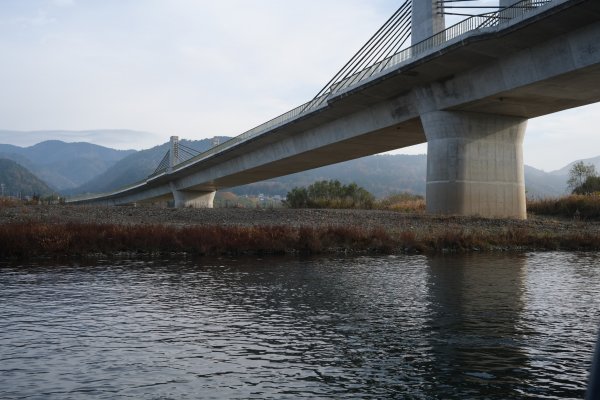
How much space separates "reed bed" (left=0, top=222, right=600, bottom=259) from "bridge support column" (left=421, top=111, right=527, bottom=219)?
376 inches

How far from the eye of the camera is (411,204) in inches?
1869

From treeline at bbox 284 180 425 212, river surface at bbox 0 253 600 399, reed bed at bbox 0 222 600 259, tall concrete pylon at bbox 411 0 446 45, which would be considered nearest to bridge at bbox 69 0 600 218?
tall concrete pylon at bbox 411 0 446 45

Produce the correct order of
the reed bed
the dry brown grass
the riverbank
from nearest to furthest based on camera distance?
the reed bed
the riverbank
the dry brown grass

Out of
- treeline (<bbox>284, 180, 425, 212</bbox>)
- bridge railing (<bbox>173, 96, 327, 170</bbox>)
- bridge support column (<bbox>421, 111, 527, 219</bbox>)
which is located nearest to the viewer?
bridge support column (<bbox>421, 111, 527, 219</bbox>)

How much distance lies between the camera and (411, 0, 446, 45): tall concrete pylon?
3309cm

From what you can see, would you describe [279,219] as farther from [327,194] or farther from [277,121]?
[327,194]

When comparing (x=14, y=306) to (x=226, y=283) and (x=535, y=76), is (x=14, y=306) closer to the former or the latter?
(x=226, y=283)

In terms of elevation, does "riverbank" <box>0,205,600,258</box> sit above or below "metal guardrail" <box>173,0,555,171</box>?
below

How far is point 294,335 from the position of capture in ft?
27.1

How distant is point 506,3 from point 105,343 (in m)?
27.5

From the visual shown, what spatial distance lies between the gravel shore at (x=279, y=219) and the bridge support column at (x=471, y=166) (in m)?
4.10

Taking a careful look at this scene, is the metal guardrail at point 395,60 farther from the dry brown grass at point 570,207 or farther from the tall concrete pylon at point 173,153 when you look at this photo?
the tall concrete pylon at point 173,153

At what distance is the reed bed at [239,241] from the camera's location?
749 inches

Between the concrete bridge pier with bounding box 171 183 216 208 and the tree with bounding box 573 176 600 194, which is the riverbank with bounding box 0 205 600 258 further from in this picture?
the concrete bridge pier with bounding box 171 183 216 208
